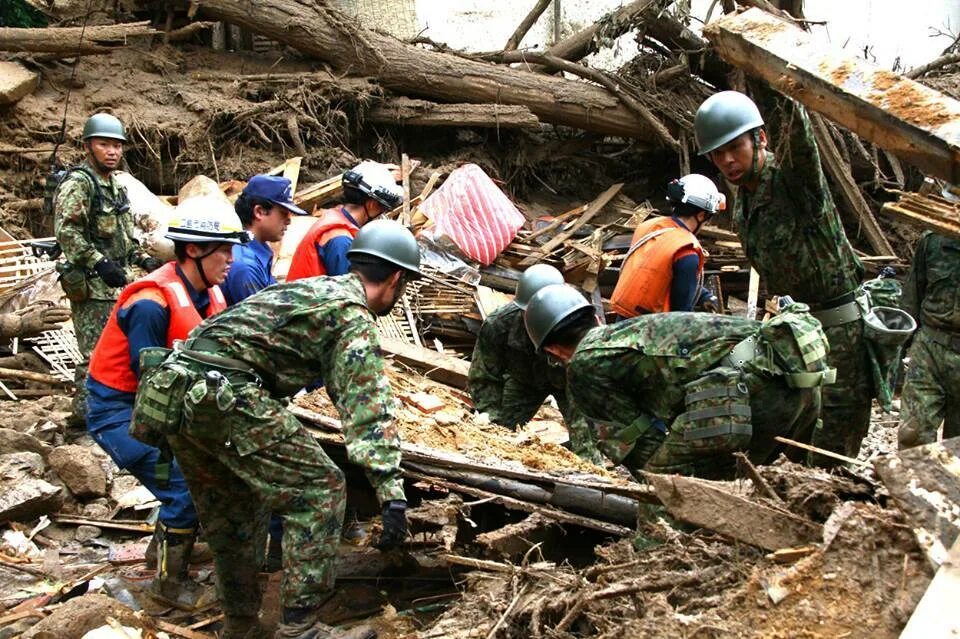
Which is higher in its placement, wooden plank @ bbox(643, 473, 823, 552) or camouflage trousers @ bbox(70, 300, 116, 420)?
wooden plank @ bbox(643, 473, 823, 552)

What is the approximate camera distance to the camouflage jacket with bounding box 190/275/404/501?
447cm

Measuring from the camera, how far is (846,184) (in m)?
13.3

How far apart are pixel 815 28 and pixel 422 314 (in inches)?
366

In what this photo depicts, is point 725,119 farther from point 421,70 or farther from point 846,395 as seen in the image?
point 421,70

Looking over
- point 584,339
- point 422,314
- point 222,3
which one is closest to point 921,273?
point 584,339

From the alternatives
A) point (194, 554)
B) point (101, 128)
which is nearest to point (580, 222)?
point (101, 128)

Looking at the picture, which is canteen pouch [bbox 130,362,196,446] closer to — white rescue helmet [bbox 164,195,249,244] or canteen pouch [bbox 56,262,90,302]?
white rescue helmet [bbox 164,195,249,244]

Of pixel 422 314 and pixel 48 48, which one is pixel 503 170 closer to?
pixel 422 314

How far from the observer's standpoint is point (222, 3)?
13.0 m

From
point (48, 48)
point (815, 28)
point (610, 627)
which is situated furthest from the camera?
point (815, 28)

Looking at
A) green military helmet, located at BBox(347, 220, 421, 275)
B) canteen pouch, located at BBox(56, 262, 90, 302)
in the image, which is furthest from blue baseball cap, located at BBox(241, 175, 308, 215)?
canteen pouch, located at BBox(56, 262, 90, 302)

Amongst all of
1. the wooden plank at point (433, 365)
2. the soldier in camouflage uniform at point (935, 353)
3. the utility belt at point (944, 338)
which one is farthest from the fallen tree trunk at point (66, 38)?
the utility belt at point (944, 338)

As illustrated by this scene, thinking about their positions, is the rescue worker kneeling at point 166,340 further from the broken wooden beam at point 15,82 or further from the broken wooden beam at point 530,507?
the broken wooden beam at point 15,82

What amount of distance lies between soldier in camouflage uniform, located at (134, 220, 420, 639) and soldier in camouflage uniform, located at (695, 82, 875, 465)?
220 centimetres
